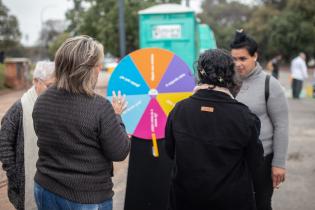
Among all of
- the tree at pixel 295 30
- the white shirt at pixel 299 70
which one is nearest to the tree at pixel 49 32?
the tree at pixel 295 30

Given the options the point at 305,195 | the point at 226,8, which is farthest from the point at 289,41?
the point at 226,8

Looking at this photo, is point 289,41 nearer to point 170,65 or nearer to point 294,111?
point 294,111

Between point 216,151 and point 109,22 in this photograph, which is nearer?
point 216,151

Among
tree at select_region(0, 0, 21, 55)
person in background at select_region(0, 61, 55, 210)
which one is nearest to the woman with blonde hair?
person in background at select_region(0, 61, 55, 210)

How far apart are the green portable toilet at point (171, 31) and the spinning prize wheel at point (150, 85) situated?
6440 mm

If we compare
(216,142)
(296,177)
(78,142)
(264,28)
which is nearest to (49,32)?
(264,28)

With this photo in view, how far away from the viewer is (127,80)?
3.55 meters

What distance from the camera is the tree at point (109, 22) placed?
17812 mm

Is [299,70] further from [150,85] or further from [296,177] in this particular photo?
[150,85]

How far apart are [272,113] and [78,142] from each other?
1.49 m

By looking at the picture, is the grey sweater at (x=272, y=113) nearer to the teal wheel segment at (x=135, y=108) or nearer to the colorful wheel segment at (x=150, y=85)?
the colorful wheel segment at (x=150, y=85)

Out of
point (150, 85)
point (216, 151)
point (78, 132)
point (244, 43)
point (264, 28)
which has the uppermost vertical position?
point (264, 28)

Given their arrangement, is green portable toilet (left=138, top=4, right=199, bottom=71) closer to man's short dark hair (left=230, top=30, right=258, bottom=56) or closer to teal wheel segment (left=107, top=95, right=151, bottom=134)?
teal wheel segment (left=107, top=95, right=151, bottom=134)

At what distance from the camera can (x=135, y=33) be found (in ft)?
59.5
